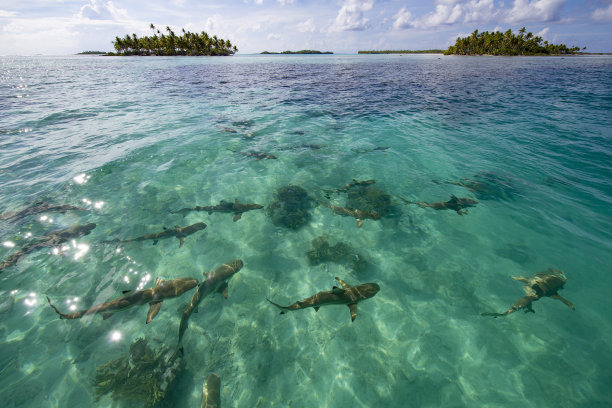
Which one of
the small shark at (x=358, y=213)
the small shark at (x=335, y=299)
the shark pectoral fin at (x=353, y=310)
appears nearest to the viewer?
the shark pectoral fin at (x=353, y=310)

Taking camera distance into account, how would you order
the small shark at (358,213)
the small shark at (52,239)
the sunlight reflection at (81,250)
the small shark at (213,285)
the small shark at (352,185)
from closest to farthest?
the small shark at (213,285) → the small shark at (52,239) → the sunlight reflection at (81,250) → the small shark at (358,213) → the small shark at (352,185)

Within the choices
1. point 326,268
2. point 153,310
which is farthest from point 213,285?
point 326,268

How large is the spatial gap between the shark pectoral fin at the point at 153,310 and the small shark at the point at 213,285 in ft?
1.94

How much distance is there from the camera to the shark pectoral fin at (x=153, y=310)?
5095mm

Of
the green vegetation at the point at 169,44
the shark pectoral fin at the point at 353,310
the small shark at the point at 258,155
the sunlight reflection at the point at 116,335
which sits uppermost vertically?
the green vegetation at the point at 169,44

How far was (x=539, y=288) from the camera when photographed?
5.38 m

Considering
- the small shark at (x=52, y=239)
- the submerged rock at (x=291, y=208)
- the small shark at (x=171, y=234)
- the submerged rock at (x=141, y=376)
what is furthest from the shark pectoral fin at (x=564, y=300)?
the small shark at (x=52, y=239)

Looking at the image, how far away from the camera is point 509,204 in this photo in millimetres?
8438

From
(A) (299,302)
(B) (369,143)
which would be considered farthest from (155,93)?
(A) (299,302)

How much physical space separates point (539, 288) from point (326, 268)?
4828 millimetres

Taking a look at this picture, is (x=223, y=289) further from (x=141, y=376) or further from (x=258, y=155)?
(x=258, y=155)

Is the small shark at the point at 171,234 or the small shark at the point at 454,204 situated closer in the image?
the small shark at the point at 171,234

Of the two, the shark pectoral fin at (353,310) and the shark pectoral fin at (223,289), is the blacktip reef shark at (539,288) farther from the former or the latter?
the shark pectoral fin at (223,289)

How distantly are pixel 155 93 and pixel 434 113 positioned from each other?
1166 inches
